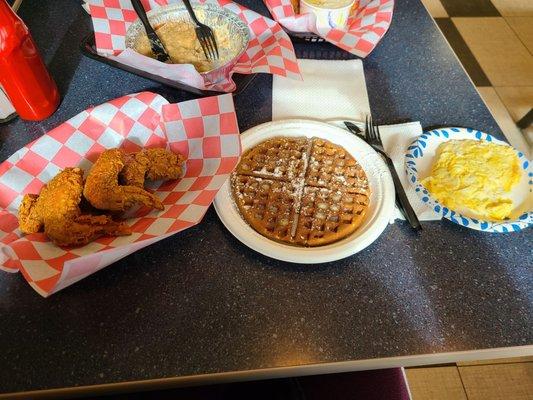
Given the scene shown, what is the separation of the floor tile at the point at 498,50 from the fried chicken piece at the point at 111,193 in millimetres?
2709

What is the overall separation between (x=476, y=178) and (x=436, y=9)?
2.83 m

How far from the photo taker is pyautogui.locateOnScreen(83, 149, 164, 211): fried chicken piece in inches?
30.1

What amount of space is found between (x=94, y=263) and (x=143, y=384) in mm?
230

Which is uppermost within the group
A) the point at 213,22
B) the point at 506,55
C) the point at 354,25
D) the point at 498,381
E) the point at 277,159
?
the point at 213,22

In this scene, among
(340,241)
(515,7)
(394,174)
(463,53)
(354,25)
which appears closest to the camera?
(340,241)

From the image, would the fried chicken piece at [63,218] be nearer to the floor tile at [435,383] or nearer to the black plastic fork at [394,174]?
the black plastic fork at [394,174]

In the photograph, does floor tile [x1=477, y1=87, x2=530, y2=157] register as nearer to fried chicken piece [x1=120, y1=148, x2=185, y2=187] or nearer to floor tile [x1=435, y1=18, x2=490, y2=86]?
floor tile [x1=435, y1=18, x2=490, y2=86]

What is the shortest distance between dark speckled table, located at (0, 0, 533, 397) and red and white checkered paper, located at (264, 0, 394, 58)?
2.24 feet

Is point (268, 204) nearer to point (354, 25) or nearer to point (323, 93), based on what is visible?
point (323, 93)

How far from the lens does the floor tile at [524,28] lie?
2939 millimetres

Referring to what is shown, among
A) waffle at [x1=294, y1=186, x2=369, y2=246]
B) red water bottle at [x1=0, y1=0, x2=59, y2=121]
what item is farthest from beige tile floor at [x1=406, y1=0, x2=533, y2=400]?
red water bottle at [x1=0, y1=0, x2=59, y2=121]

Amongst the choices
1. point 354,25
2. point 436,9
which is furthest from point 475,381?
point 436,9

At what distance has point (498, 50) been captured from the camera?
2.83 m

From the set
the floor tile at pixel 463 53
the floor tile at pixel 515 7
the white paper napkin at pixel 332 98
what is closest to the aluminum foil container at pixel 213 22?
the white paper napkin at pixel 332 98
